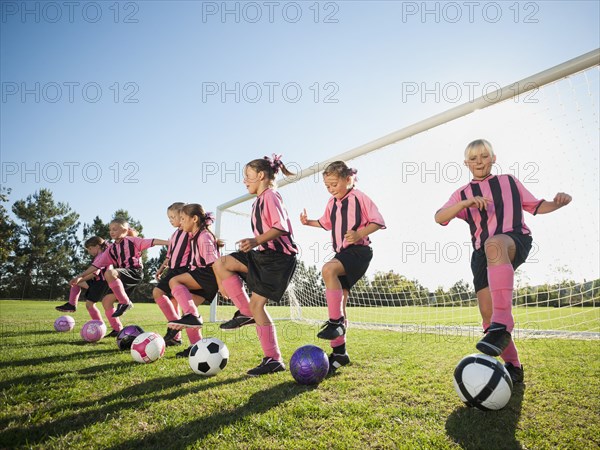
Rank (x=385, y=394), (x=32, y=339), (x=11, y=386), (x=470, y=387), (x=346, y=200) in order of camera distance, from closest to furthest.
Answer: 1. (x=470, y=387)
2. (x=385, y=394)
3. (x=11, y=386)
4. (x=346, y=200)
5. (x=32, y=339)

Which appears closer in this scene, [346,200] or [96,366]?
[96,366]

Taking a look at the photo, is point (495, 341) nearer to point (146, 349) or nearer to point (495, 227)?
point (495, 227)

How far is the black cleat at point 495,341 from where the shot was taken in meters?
2.07

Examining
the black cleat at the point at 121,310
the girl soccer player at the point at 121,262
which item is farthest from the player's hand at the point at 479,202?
the black cleat at the point at 121,310

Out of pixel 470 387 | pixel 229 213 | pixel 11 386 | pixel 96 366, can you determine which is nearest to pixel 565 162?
pixel 470 387

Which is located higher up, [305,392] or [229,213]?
[229,213]

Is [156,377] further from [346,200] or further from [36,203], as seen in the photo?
[36,203]

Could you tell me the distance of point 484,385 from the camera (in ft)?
6.35

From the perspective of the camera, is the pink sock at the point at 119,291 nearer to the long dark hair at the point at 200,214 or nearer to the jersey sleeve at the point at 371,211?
the long dark hair at the point at 200,214

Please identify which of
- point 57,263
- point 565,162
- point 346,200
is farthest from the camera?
point 57,263

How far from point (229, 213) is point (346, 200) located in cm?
718

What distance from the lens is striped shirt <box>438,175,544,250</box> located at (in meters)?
2.73

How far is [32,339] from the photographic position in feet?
17.1

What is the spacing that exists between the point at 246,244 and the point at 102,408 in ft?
4.85
